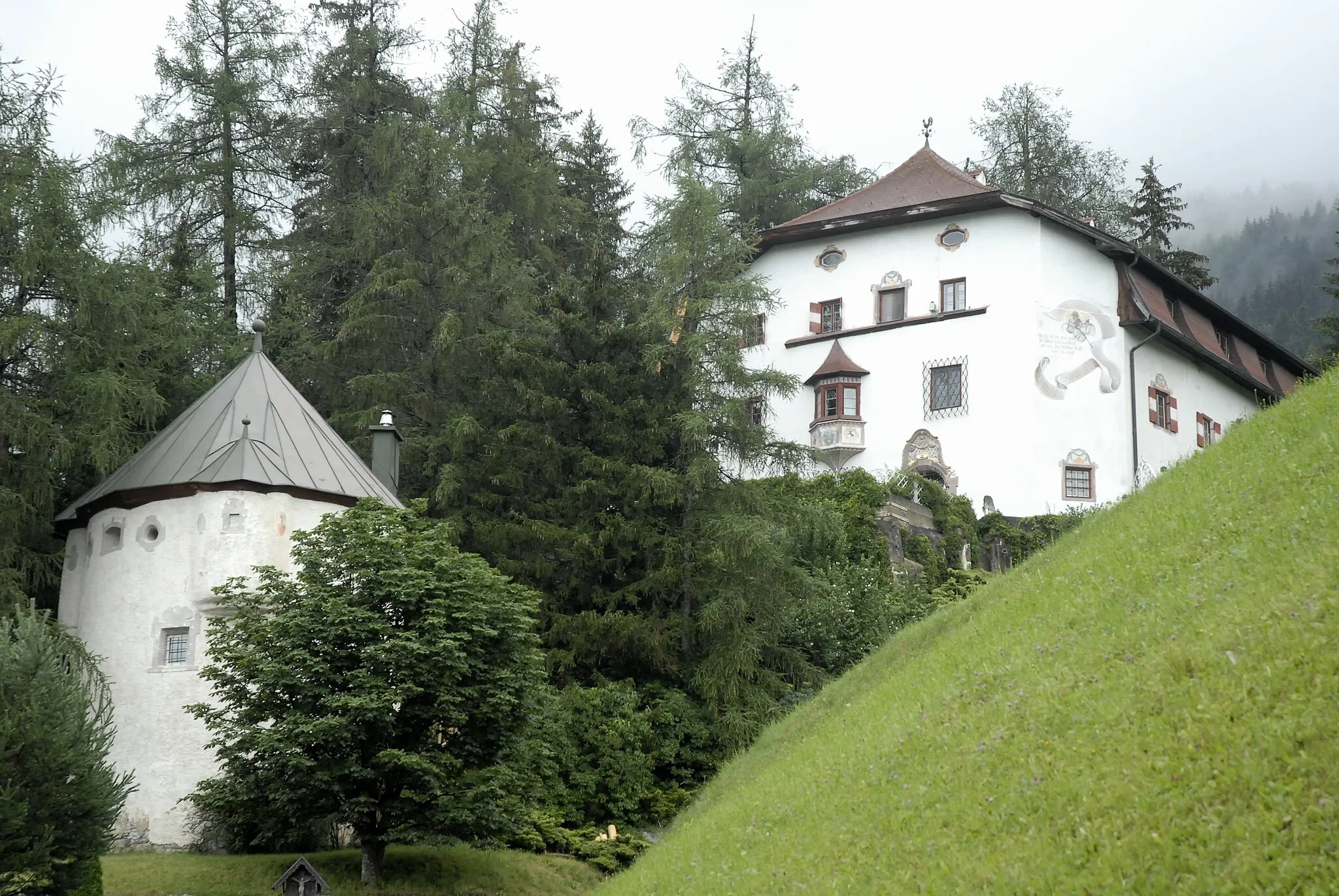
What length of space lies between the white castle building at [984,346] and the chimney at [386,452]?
12687 millimetres

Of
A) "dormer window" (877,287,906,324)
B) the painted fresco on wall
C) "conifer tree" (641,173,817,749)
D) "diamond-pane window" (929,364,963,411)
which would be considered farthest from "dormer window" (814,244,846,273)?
"conifer tree" (641,173,817,749)

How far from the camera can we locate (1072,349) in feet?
122

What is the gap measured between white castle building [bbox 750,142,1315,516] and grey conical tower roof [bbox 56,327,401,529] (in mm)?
15052

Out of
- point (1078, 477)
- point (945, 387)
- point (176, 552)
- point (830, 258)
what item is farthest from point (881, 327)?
point (176, 552)

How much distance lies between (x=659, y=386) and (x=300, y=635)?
10.9 metres

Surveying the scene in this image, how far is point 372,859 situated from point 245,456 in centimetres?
719

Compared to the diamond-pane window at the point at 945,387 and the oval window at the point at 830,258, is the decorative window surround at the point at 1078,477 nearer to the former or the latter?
the diamond-pane window at the point at 945,387

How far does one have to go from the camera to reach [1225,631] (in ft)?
33.9

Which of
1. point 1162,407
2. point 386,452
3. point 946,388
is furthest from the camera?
point 1162,407

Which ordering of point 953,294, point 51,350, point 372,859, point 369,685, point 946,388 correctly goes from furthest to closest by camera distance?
point 953,294 → point 946,388 → point 51,350 → point 372,859 → point 369,685

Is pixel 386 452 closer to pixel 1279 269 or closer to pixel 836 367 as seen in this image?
pixel 836 367

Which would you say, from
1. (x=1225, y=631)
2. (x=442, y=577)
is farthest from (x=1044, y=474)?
(x=1225, y=631)

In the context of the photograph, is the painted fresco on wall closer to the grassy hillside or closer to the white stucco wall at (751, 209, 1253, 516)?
the white stucco wall at (751, 209, 1253, 516)

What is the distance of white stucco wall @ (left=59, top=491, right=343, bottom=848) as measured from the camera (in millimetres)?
21297
